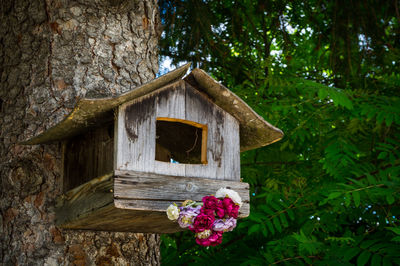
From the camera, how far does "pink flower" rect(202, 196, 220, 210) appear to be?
2.14 m

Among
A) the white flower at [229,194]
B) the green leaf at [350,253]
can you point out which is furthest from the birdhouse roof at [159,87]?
the green leaf at [350,253]

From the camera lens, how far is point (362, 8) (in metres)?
4.51

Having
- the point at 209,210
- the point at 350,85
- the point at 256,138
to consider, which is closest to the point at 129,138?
the point at 209,210

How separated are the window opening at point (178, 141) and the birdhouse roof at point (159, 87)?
29cm

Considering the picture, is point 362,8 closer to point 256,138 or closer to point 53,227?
point 256,138

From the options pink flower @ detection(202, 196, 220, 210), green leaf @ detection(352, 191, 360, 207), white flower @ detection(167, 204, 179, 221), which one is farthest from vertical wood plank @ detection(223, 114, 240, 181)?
green leaf @ detection(352, 191, 360, 207)

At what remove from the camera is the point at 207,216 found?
2113mm

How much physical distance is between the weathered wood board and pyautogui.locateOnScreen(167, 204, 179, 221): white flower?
0.29 ft

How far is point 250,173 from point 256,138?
1.64 m

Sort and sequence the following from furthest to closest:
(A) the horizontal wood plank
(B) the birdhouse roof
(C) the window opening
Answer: (C) the window opening < (B) the birdhouse roof < (A) the horizontal wood plank

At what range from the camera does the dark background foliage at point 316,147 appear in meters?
3.36

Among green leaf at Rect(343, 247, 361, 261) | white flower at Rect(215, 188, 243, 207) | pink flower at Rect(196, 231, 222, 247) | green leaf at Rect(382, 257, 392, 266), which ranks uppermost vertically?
white flower at Rect(215, 188, 243, 207)

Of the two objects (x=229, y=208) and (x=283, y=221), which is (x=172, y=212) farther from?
(x=283, y=221)

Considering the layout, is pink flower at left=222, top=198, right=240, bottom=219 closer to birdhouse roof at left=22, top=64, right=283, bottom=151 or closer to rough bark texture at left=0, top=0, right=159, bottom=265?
birdhouse roof at left=22, top=64, right=283, bottom=151
